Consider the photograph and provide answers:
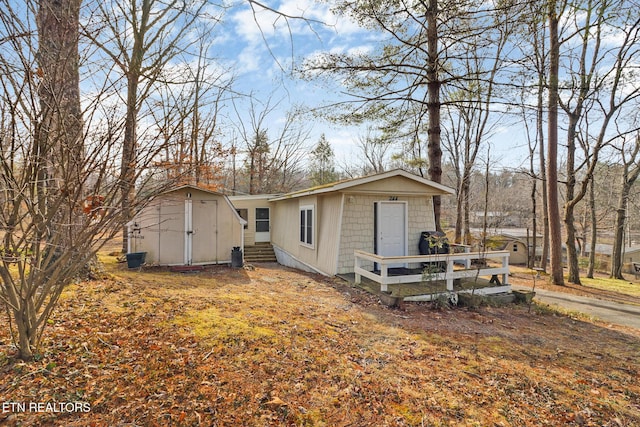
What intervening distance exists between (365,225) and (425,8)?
20.3 ft

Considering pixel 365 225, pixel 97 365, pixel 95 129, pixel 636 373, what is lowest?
pixel 636 373

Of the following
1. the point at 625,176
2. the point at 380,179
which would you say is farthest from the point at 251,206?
the point at 625,176

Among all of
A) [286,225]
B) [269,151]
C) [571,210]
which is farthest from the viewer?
[269,151]

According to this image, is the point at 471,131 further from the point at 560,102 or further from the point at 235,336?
the point at 235,336

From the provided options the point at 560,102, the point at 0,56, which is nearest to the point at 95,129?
the point at 0,56

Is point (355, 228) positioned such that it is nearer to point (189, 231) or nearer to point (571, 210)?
point (189, 231)

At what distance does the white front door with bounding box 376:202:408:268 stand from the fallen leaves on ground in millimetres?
3052

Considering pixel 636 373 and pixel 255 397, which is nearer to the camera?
pixel 255 397

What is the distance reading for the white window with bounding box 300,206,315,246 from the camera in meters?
9.69

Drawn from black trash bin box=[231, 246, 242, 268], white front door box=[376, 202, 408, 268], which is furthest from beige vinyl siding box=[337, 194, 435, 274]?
black trash bin box=[231, 246, 242, 268]

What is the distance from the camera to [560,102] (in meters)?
10.8

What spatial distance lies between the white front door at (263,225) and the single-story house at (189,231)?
4.78 m

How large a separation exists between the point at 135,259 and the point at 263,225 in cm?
690

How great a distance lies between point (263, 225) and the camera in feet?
49.8
